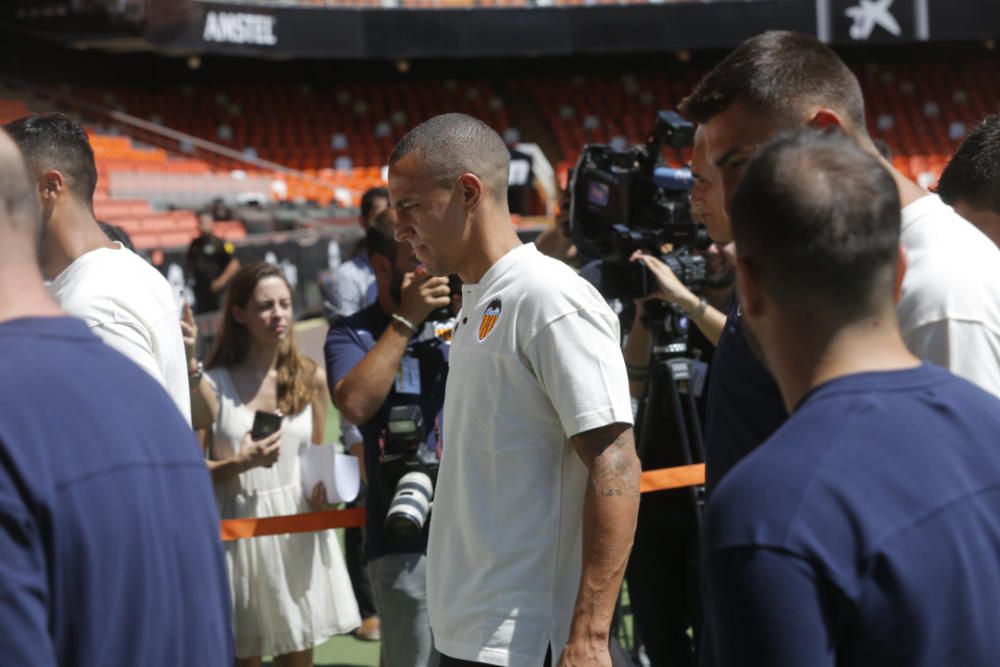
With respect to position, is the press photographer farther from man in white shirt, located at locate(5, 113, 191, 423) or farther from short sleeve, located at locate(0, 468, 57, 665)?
short sleeve, located at locate(0, 468, 57, 665)

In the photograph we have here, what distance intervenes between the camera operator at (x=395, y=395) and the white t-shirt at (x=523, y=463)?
0.73m

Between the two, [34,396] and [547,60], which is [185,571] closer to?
[34,396]

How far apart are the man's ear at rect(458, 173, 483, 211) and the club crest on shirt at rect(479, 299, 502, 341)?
0.76 ft

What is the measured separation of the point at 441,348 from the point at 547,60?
861 inches

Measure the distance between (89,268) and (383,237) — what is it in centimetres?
116

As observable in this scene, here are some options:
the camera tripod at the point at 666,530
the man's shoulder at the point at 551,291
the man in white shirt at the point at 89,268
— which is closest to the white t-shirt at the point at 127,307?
the man in white shirt at the point at 89,268

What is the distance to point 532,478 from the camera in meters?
2.26

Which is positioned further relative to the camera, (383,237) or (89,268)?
(383,237)

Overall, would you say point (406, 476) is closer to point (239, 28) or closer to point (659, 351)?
point (659, 351)

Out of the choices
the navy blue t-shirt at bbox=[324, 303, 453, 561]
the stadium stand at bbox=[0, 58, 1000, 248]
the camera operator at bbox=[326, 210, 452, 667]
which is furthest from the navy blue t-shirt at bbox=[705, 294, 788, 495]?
the stadium stand at bbox=[0, 58, 1000, 248]

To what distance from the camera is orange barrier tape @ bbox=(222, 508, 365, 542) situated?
376 centimetres

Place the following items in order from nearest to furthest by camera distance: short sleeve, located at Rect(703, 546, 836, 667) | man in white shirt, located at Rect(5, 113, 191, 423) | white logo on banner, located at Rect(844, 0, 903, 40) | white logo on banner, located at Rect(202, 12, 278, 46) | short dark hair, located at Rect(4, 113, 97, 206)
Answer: short sleeve, located at Rect(703, 546, 836, 667), man in white shirt, located at Rect(5, 113, 191, 423), short dark hair, located at Rect(4, 113, 97, 206), white logo on banner, located at Rect(202, 12, 278, 46), white logo on banner, located at Rect(844, 0, 903, 40)

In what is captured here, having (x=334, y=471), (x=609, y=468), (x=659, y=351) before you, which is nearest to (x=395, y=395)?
(x=334, y=471)

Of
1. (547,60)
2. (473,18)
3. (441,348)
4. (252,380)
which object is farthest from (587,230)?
(547,60)
